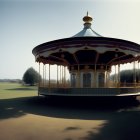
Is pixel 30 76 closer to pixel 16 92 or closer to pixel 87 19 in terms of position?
pixel 16 92

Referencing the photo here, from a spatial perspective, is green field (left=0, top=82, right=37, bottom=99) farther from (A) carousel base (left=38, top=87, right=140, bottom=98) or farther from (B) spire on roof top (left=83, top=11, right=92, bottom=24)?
(B) spire on roof top (left=83, top=11, right=92, bottom=24)

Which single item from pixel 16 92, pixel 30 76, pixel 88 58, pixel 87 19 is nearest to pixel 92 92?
pixel 88 58

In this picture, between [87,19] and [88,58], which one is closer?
[88,58]

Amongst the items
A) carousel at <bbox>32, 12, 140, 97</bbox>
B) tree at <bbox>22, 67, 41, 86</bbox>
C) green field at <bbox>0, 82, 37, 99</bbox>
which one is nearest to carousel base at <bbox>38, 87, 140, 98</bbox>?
carousel at <bbox>32, 12, 140, 97</bbox>

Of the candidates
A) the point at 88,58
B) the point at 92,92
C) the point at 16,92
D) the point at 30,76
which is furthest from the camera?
the point at 30,76

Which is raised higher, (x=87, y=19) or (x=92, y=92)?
(x=87, y=19)

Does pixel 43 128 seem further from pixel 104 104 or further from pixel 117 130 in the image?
pixel 104 104

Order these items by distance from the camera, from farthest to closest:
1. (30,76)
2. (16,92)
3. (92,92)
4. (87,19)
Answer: (30,76) → (16,92) → (87,19) → (92,92)

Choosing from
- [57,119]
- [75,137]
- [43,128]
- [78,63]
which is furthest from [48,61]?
[75,137]

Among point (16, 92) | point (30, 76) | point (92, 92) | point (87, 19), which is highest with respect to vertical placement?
point (87, 19)

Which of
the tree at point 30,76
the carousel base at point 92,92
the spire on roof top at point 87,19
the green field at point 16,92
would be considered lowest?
the green field at point 16,92

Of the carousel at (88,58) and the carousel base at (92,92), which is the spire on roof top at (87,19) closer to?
the carousel at (88,58)

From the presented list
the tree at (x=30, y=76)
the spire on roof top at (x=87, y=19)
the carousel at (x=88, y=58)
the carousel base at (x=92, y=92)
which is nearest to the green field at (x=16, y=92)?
the carousel at (x=88, y=58)

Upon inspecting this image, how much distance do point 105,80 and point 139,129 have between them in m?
14.1
